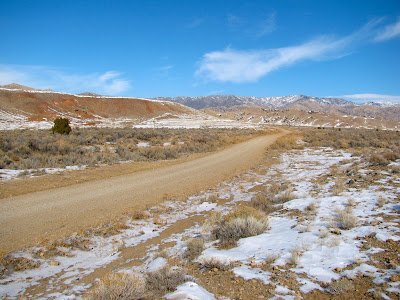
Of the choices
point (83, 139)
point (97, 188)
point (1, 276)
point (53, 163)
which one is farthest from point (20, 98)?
point (1, 276)

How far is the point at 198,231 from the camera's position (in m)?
6.57

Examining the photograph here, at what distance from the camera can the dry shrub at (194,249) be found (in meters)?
4.98

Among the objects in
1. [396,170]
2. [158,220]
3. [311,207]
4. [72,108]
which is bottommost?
[158,220]

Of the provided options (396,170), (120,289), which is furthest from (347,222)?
(396,170)

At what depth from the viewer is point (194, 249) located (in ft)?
16.7

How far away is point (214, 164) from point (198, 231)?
10294mm

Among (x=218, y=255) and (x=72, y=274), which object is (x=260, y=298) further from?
(x=72, y=274)

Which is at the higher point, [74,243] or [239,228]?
[239,228]

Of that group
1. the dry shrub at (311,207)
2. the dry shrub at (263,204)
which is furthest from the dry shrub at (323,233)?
the dry shrub at (263,204)

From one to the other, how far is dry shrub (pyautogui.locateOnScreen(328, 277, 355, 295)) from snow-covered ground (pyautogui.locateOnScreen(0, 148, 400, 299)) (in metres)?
0.08

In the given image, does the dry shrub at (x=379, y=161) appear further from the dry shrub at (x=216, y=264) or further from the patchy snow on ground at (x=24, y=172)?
the patchy snow on ground at (x=24, y=172)

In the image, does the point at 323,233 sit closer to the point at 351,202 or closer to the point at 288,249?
the point at 288,249

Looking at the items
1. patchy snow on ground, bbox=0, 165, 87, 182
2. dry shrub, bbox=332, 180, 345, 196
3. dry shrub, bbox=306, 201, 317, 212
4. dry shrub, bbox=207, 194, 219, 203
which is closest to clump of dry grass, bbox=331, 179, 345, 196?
dry shrub, bbox=332, 180, 345, 196

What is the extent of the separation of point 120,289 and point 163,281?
0.71m
